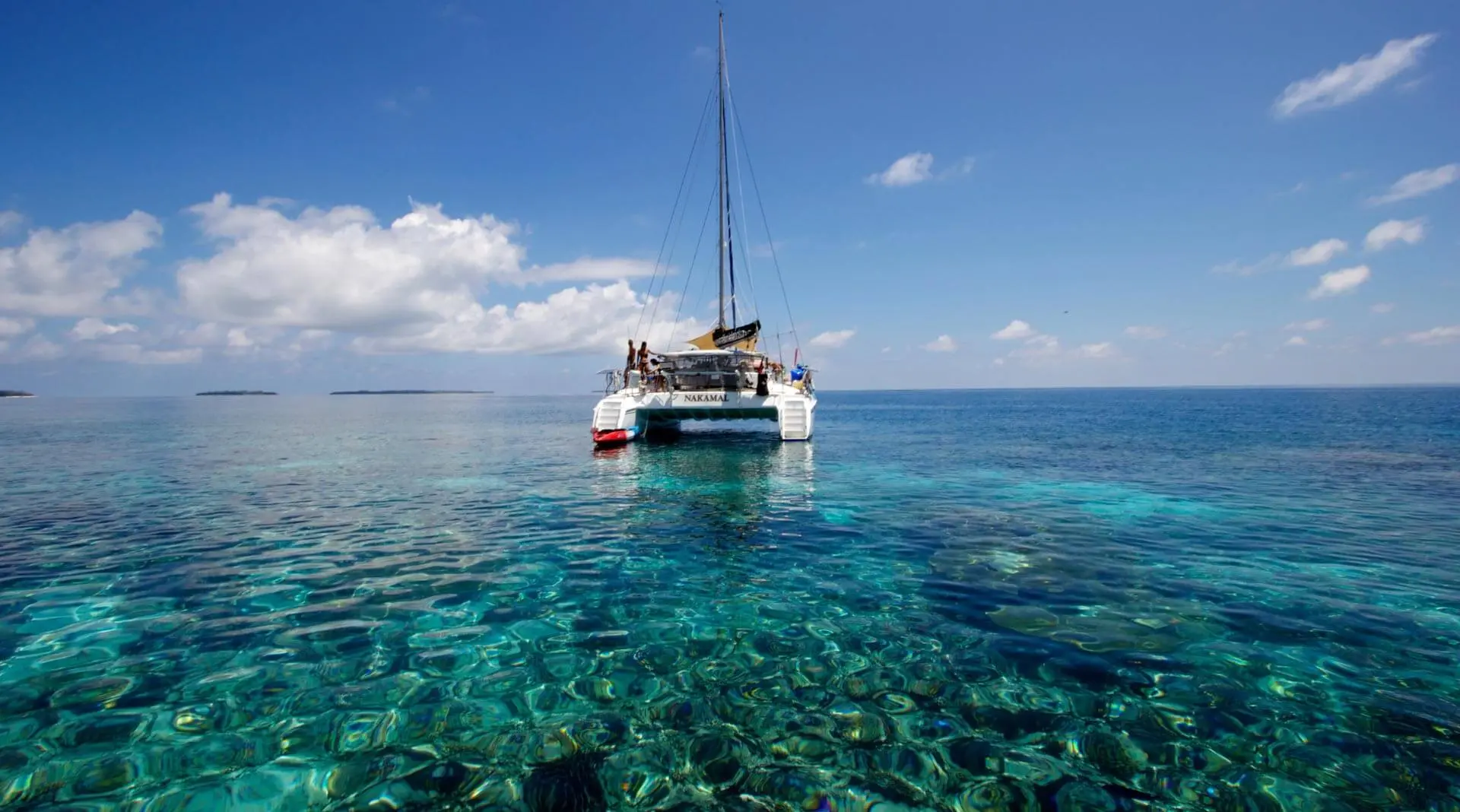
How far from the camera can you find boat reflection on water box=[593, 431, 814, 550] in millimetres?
11766

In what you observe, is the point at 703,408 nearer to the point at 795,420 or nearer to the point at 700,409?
the point at 700,409

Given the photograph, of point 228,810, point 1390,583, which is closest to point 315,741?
point 228,810

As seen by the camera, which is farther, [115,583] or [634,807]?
[115,583]

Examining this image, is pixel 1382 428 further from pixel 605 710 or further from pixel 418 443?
pixel 418 443

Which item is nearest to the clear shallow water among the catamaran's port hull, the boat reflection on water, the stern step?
the boat reflection on water

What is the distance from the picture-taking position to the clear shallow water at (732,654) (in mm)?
4129

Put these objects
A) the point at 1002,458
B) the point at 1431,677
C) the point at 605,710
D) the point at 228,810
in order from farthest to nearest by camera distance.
→ the point at 1002,458, the point at 1431,677, the point at 605,710, the point at 228,810

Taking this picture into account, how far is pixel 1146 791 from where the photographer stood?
13.0 feet

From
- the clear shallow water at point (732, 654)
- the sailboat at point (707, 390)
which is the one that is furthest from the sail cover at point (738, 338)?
the clear shallow water at point (732, 654)

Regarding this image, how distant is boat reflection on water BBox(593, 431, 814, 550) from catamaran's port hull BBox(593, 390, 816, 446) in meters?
0.89

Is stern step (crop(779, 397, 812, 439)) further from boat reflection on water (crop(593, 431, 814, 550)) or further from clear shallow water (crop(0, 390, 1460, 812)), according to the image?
clear shallow water (crop(0, 390, 1460, 812))

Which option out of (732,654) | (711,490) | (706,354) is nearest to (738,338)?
(706,354)

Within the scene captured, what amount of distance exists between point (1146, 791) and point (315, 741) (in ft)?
19.5

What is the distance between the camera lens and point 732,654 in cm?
608
